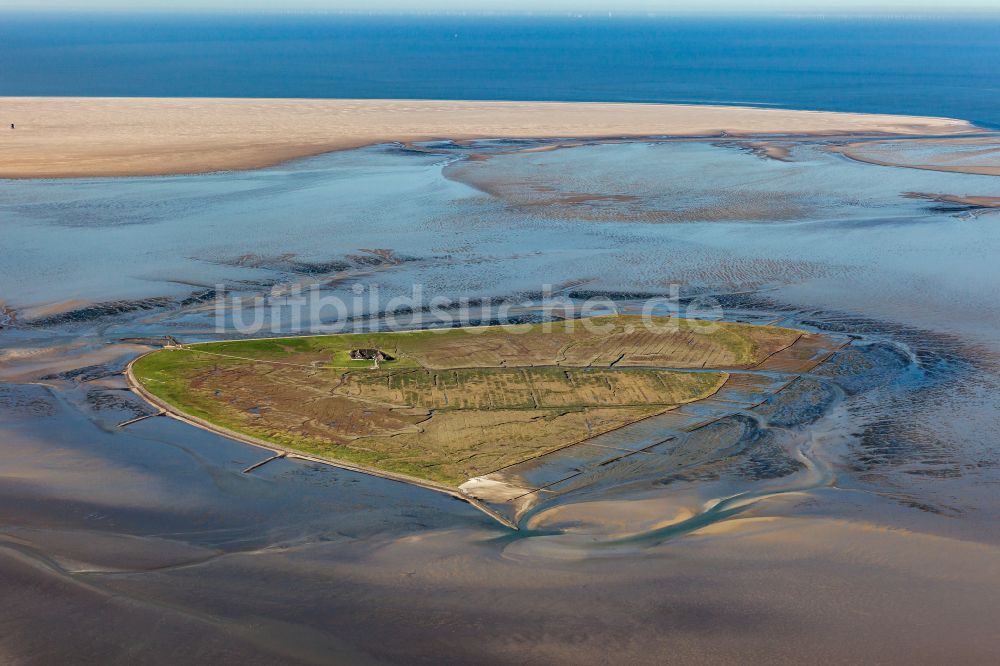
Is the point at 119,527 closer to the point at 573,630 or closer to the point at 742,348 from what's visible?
the point at 573,630

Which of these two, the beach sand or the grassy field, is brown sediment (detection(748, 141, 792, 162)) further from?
the grassy field

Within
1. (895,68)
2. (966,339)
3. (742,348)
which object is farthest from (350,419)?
(895,68)

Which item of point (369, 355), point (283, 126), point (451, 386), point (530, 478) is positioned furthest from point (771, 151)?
point (530, 478)

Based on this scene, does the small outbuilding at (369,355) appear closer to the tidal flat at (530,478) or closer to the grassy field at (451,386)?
the grassy field at (451,386)

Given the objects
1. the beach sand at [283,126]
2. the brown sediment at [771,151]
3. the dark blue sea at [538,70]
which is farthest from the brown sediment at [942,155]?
the dark blue sea at [538,70]

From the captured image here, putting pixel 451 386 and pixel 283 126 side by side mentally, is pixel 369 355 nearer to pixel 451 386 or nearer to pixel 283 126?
pixel 451 386

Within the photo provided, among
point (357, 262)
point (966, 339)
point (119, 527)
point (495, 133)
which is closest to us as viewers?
point (119, 527)
